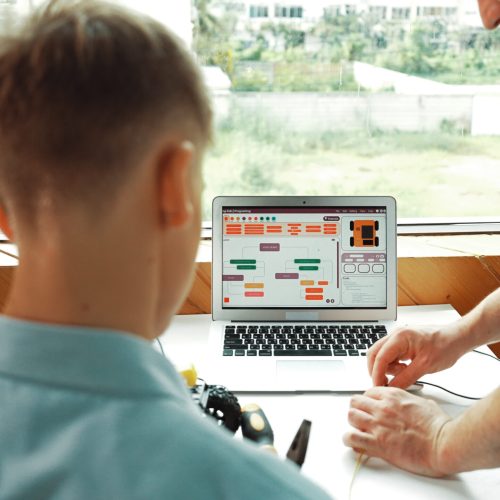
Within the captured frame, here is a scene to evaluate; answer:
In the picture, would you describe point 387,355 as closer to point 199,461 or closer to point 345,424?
point 345,424

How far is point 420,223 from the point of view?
1884 millimetres

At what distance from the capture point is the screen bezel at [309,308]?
1494 mm

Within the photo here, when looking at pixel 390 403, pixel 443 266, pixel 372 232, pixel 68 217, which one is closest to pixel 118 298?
pixel 68 217

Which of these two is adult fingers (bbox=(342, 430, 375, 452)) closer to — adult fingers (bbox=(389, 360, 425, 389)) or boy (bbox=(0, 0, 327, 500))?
adult fingers (bbox=(389, 360, 425, 389))

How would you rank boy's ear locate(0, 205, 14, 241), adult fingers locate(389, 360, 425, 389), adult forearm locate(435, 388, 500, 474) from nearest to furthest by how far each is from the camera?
boy's ear locate(0, 205, 14, 241)
adult forearm locate(435, 388, 500, 474)
adult fingers locate(389, 360, 425, 389)

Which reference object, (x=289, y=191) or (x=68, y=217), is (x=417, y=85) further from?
(x=68, y=217)

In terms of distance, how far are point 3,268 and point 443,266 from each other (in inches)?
39.8

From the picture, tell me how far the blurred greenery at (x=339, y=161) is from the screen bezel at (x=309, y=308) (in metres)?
0.33

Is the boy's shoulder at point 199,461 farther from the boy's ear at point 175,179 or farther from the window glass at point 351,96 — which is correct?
the window glass at point 351,96

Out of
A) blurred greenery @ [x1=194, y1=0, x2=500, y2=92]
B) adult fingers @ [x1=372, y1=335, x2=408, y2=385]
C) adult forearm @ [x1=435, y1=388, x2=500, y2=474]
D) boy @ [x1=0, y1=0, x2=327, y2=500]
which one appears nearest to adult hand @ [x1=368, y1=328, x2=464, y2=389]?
adult fingers @ [x1=372, y1=335, x2=408, y2=385]

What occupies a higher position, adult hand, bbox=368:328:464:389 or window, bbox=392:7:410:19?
window, bbox=392:7:410:19

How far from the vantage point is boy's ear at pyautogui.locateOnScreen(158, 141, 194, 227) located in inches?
22.1

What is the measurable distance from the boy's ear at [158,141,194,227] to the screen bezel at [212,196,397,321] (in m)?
0.92

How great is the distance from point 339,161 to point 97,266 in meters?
1.33
